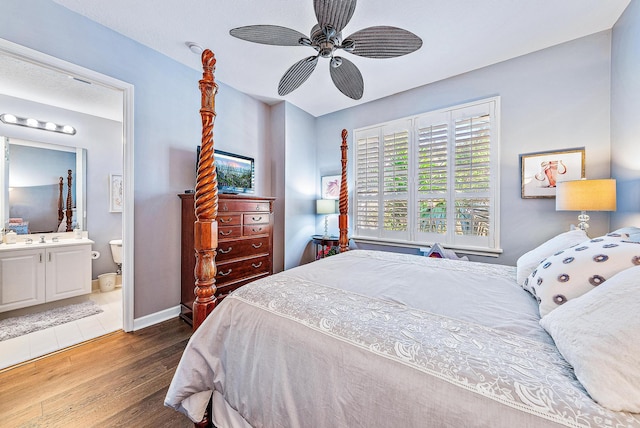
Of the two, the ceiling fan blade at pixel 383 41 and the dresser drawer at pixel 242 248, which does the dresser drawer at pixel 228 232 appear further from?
the ceiling fan blade at pixel 383 41

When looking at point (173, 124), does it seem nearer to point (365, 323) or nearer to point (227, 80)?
point (227, 80)

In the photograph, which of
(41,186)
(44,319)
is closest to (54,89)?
(41,186)

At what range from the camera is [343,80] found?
2180 mm

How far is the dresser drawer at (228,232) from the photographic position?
2.55 meters

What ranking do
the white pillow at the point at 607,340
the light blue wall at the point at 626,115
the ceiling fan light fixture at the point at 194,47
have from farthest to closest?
the ceiling fan light fixture at the point at 194,47
the light blue wall at the point at 626,115
the white pillow at the point at 607,340

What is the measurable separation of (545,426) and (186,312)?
292cm

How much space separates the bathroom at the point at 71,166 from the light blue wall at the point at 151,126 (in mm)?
632

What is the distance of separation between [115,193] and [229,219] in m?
2.55

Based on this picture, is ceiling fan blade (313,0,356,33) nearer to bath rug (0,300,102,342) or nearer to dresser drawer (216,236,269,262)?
dresser drawer (216,236,269,262)

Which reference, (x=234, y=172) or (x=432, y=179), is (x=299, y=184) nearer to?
(x=234, y=172)

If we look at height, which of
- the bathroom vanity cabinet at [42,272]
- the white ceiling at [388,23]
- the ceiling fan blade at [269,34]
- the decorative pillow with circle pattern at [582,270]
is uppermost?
the white ceiling at [388,23]

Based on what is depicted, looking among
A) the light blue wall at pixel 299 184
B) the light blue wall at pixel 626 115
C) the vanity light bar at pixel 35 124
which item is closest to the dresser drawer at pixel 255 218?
the light blue wall at pixel 299 184

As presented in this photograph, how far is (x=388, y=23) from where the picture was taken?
84.9 inches

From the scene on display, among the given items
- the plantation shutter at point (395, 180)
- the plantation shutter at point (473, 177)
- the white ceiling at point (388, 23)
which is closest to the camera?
the white ceiling at point (388, 23)
